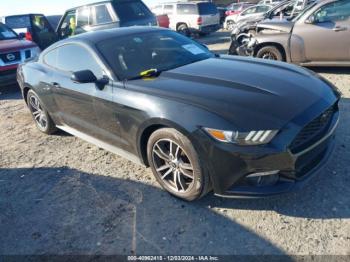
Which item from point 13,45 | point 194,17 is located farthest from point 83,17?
point 194,17

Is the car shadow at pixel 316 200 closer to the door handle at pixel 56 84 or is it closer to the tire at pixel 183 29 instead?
the door handle at pixel 56 84

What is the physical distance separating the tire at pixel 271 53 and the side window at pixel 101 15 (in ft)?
16.0

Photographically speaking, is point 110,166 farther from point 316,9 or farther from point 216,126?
point 316,9

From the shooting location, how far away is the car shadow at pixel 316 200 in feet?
9.87

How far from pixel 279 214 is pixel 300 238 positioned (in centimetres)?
33

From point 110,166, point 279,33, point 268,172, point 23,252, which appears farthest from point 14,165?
point 279,33

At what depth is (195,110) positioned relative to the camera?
295 centimetres

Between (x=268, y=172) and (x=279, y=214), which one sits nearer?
(x=268, y=172)

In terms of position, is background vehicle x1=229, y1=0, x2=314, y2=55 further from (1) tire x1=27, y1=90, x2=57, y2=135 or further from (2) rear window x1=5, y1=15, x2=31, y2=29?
(2) rear window x1=5, y1=15, x2=31, y2=29

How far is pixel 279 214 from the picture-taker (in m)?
3.05

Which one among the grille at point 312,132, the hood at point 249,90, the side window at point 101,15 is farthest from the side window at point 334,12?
the side window at point 101,15

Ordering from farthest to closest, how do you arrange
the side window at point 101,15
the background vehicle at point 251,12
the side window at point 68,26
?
the background vehicle at point 251,12 < the side window at point 68,26 < the side window at point 101,15

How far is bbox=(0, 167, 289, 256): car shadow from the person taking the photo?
2.84m

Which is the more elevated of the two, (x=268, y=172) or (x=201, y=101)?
(x=201, y=101)
